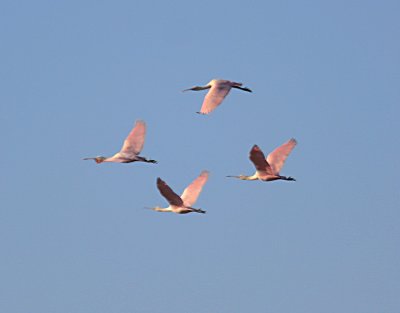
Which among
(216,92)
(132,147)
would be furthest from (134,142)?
(216,92)

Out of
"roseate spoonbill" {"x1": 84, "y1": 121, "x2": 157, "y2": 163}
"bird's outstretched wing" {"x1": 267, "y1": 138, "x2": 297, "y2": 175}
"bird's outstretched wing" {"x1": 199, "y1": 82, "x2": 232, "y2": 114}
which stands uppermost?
"bird's outstretched wing" {"x1": 199, "y1": 82, "x2": 232, "y2": 114}

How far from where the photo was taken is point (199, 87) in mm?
82688

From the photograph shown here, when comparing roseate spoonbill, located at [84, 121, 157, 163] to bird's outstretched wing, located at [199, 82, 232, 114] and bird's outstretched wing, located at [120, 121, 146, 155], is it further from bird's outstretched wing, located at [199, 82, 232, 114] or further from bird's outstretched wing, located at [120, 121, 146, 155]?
bird's outstretched wing, located at [199, 82, 232, 114]

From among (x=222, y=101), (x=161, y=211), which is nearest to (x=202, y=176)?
(x=161, y=211)

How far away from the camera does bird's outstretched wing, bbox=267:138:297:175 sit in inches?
3216

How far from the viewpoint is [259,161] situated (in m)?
78.8

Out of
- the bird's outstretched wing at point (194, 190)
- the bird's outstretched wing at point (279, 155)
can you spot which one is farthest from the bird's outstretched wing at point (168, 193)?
the bird's outstretched wing at point (279, 155)

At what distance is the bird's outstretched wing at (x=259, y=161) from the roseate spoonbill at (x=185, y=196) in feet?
10.4

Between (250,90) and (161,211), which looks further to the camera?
(161,211)

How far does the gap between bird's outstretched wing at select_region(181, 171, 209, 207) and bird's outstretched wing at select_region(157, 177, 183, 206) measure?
1.04m

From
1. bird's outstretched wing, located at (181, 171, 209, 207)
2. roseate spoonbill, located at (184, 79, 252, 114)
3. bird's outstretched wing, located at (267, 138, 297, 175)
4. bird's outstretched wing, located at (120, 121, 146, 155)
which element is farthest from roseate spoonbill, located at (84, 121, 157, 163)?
bird's outstretched wing, located at (267, 138, 297, 175)

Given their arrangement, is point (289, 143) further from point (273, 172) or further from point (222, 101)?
point (222, 101)

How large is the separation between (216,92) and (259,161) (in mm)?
4476

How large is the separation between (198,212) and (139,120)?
7443mm
